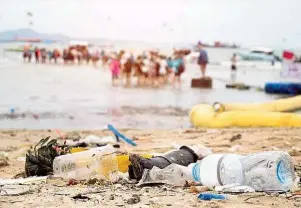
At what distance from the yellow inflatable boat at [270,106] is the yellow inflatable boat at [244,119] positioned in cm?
26

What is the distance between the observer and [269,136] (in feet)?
16.5

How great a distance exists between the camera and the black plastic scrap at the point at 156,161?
287 cm

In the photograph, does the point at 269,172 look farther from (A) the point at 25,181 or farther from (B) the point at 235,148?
(B) the point at 235,148

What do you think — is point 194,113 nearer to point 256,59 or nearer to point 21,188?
point 21,188

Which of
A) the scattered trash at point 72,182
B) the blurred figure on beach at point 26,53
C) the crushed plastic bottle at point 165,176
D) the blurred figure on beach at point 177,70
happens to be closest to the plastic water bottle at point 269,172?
the crushed plastic bottle at point 165,176

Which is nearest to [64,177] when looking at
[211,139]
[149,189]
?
[149,189]

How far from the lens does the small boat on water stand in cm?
3378

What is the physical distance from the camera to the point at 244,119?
6.60 m

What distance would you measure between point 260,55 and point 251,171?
112ft

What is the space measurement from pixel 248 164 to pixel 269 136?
7.75 feet

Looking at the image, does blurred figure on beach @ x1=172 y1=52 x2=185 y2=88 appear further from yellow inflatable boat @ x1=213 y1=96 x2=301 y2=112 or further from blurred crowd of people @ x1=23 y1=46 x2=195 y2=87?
yellow inflatable boat @ x1=213 y1=96 x2=301 y2=112

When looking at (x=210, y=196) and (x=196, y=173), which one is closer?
(x=210, y=196)

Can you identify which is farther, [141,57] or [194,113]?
[141,57]

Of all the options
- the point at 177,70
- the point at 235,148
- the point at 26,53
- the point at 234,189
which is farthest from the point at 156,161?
the point at 26,53
